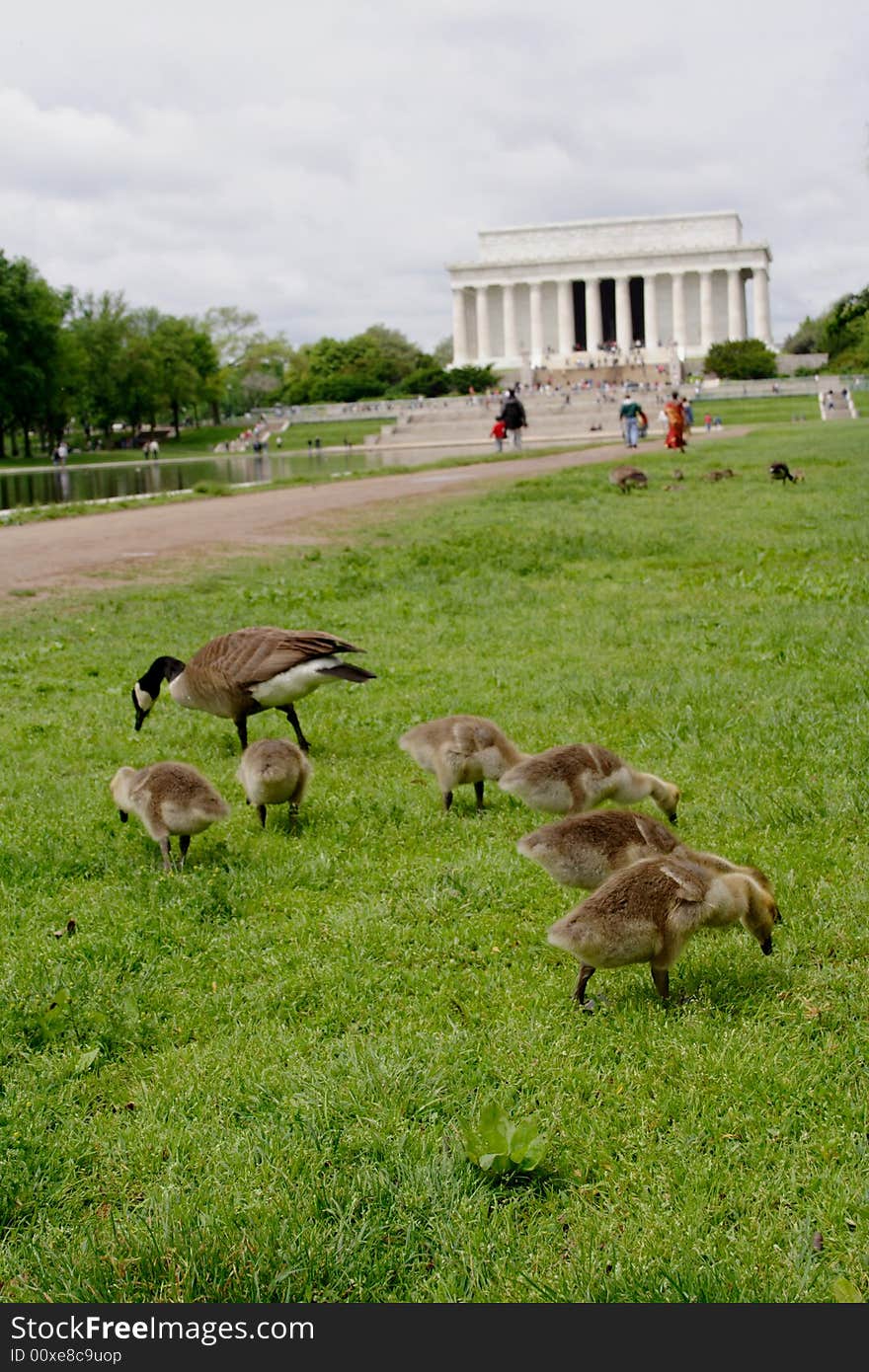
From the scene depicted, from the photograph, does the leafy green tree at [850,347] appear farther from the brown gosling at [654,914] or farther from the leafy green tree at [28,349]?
the leafy green tree at [28,349]

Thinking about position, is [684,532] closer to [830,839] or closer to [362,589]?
[362,589]

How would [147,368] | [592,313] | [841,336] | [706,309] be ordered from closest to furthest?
[841,336] → [147,368] → [706,309] → [592,313]

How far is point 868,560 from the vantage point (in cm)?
1288

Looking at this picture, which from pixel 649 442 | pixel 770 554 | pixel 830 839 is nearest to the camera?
pixel 830 839

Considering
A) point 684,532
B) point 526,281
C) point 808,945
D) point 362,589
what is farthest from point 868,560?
point 526,281

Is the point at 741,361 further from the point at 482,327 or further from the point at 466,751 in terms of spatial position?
the point at 466,751

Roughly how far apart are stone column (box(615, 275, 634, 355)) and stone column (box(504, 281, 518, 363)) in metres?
10.1

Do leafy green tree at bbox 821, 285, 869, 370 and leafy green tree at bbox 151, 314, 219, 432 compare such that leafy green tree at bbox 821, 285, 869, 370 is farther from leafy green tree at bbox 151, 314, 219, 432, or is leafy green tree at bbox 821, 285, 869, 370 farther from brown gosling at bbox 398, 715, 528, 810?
leafy green tree at bbox 151, 314, 219, 432

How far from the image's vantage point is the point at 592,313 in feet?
402

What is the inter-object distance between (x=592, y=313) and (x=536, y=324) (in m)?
5.49

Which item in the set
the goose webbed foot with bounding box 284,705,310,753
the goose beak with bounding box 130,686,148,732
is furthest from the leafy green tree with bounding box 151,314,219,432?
the goose webbed foot with bounding box 284,705,310,753

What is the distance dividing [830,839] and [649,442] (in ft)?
123

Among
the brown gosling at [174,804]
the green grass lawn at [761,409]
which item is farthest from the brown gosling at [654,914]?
the green grass lawn at [761,409]

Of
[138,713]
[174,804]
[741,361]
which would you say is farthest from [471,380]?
[174,804]
